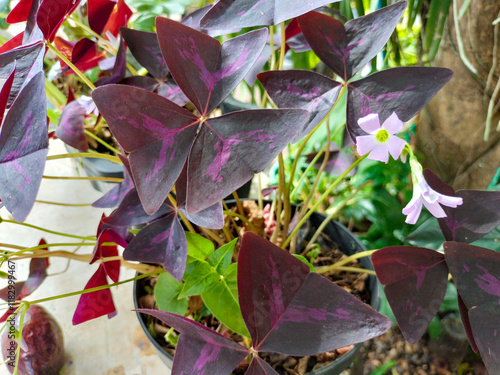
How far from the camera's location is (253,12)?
0.49 m

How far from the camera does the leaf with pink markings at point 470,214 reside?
0.55m

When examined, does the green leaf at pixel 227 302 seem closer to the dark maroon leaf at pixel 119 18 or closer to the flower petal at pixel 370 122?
the flower petal at pixel 370 122

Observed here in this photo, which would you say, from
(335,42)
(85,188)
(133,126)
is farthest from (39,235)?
(335,42)

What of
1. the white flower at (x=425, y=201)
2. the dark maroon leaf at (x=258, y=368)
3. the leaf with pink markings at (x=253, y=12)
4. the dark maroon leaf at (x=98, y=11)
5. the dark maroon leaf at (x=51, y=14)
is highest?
the dark maroon leaf at (x=51, y=14)

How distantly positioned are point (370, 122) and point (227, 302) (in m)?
0.30

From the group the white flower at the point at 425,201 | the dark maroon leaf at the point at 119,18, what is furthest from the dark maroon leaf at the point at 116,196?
the white flower at the point at 425,201

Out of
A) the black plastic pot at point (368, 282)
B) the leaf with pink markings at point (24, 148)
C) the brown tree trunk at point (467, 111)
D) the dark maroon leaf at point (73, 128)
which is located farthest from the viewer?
the brown tree trunk at point (467, 111)

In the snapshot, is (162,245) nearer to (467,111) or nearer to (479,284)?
(479,284)

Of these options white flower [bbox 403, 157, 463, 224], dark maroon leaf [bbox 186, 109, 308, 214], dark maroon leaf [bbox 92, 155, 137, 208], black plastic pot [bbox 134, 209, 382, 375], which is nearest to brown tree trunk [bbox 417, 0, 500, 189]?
black plastic pot [bbox 134, 209, 382, 375]

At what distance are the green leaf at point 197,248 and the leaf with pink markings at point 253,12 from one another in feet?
0.96

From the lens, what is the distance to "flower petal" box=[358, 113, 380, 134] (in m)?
0.45

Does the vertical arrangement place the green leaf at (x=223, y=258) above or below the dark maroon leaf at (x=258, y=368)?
above

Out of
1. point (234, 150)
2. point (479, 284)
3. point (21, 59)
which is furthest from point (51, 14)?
point (479, 284)

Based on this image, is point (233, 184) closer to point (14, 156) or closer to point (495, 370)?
point (14, 156)
